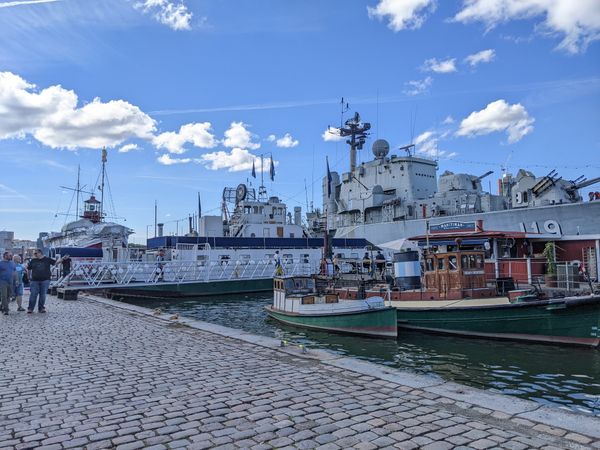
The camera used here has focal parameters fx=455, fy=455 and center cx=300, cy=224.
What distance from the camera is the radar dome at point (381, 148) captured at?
2100 inches

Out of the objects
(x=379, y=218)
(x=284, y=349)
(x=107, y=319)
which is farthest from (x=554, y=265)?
(x=379, y=218)

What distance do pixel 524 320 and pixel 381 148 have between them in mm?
40326

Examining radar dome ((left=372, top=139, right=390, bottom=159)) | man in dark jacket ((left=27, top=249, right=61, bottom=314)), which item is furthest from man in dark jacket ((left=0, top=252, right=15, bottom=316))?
radar dome ((left=372, top=139, right=390, bottom=159))

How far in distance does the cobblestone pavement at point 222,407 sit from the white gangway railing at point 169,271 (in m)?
17.0

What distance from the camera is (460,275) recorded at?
16938mm

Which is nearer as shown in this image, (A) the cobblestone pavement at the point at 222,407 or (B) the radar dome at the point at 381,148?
(A) the cobblestone pavement at the point at 222,407

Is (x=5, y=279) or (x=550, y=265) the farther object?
(x=550, y=265)

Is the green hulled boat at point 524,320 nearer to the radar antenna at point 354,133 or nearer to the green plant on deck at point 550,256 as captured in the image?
the green plant on deck at point 550,256

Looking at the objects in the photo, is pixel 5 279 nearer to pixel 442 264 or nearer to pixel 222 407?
pixel 222 407

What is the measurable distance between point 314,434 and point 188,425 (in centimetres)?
140

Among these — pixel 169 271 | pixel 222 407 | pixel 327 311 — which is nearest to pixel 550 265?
pixel 327 311

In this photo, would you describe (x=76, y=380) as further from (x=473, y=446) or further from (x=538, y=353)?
(x=538, y=353)

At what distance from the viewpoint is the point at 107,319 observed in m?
13.9

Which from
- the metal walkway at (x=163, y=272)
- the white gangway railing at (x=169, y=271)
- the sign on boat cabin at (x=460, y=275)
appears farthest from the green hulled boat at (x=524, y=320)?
the white gangway railing at (x=169, y=271)
